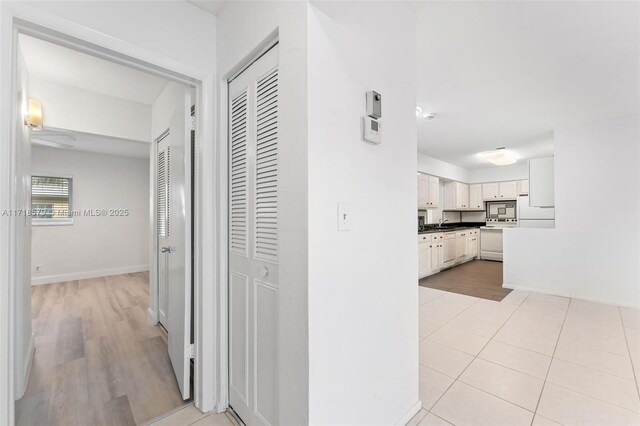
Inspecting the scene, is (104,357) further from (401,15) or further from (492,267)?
(492,267)

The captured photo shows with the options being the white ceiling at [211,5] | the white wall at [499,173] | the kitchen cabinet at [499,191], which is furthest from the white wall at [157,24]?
the kitchen cabinet at [499,191]

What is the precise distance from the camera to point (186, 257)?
5.76 feet

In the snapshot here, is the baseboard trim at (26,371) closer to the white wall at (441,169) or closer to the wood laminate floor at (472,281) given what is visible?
the wood laminate floor at (472,281)

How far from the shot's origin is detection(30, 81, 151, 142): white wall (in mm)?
2795

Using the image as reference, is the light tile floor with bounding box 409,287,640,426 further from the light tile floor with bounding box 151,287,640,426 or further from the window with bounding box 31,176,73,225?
the window with bounding box 31,176,73,225

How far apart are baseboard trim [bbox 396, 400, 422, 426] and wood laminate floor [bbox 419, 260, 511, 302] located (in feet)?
9.33

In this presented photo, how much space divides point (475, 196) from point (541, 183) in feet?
10.3

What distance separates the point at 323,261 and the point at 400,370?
0.92 meters

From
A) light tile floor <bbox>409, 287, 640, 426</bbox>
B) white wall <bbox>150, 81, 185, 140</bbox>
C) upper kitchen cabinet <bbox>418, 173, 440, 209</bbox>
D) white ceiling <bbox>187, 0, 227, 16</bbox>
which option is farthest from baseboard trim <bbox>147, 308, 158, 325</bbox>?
upper kitchen cabinet <bbox>418, 173, 440, 209</bbox>

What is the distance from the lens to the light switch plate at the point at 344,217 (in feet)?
3.96

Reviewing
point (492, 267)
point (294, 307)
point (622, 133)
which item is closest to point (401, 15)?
point (294, 307)

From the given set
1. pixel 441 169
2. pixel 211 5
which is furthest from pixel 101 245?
pixel 441 169

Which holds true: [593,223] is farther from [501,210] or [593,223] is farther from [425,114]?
[501,210]

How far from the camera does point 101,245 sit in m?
5.52
